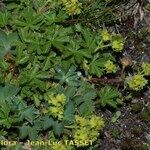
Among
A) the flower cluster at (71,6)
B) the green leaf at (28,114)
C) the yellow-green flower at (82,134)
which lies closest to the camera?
the yellow-green flower at (82,134)

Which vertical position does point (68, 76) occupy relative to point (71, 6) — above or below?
below

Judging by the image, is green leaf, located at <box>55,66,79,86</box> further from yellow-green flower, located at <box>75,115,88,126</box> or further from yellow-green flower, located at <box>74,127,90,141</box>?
yellow-green flower, located at <box>74,127,90,141</box>

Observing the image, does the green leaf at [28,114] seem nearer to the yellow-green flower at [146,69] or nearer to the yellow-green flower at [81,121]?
the yellow-green flower at [81,121]

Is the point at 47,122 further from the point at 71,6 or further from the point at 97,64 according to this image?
the point at 71,6

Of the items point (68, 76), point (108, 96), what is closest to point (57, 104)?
point (68, 76)

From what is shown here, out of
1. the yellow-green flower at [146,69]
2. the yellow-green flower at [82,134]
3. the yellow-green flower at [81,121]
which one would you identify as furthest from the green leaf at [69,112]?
the yellow-green flower at [146,69]

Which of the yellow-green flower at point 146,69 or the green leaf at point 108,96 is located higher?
the yellow-green flower at point 146,69

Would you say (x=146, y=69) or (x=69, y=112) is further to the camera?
(x=146, y=69)

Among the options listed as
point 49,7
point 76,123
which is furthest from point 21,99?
point 49,7

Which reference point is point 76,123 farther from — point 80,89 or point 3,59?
point 3,59
